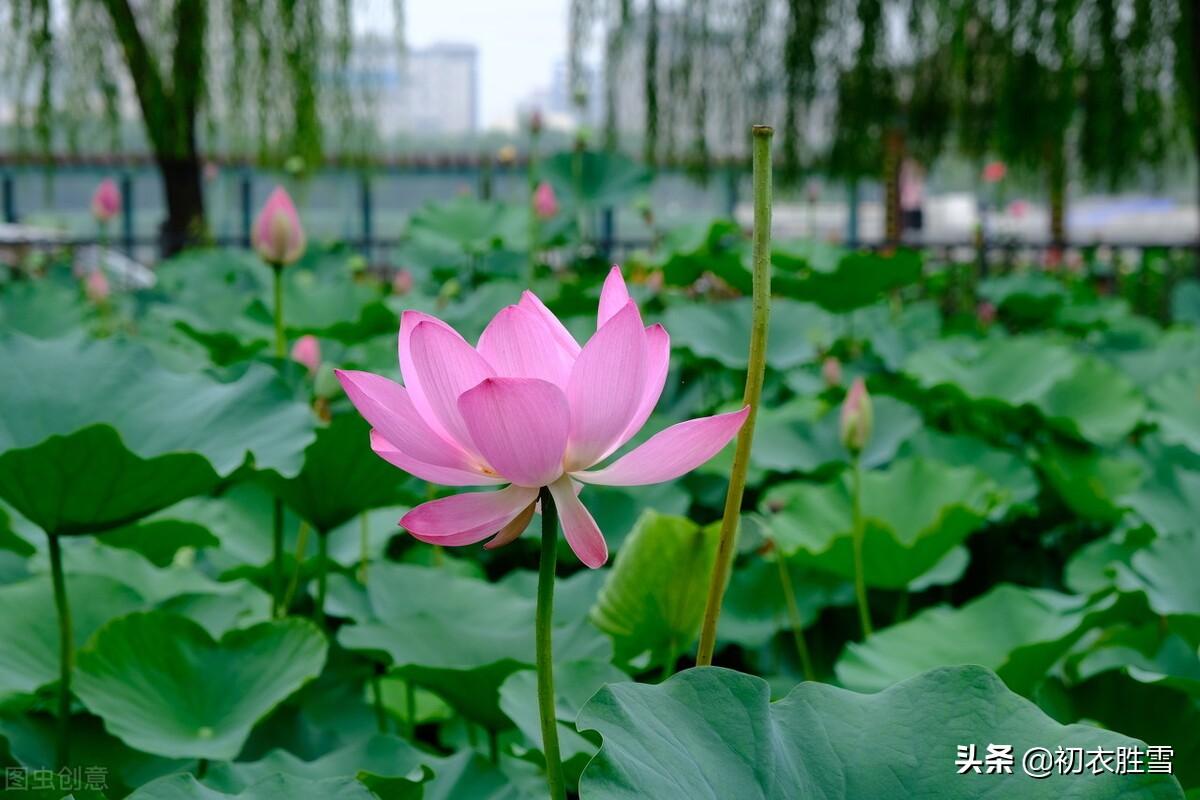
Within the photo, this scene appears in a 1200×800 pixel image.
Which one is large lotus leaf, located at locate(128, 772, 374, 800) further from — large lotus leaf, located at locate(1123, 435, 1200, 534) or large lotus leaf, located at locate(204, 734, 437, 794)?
large lotus leaf, located at locate(1123, 435, 1200, 534)

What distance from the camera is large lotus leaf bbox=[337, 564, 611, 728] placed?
2.45 ft

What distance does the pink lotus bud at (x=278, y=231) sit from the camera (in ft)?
4.02

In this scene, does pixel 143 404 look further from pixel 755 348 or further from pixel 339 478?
pixel 755 348

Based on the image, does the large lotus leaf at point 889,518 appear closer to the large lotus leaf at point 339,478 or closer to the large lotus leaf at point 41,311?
the large lotus leaf at point 339,478

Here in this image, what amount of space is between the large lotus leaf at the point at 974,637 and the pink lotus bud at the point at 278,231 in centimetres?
70

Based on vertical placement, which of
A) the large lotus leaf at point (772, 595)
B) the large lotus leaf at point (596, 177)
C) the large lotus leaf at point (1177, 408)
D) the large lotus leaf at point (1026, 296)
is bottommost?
the large lotus leaf at point (772, 595)

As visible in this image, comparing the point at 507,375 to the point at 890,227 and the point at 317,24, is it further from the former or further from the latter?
the point at 890,227

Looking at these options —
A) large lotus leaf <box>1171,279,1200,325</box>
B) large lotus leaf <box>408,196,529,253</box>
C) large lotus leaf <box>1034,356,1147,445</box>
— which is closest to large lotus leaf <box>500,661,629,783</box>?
large lotus leaf <box>1034,356,1147,445</box>

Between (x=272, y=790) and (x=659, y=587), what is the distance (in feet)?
1.03

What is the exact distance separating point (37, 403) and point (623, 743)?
1.96ft

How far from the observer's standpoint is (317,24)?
248 centimetres

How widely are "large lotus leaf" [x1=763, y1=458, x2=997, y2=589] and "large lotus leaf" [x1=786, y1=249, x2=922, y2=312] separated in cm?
49

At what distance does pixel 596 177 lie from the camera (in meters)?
2.51

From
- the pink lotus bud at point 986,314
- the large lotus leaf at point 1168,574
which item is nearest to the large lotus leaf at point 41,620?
the large lotus leaf at point 1168,574
